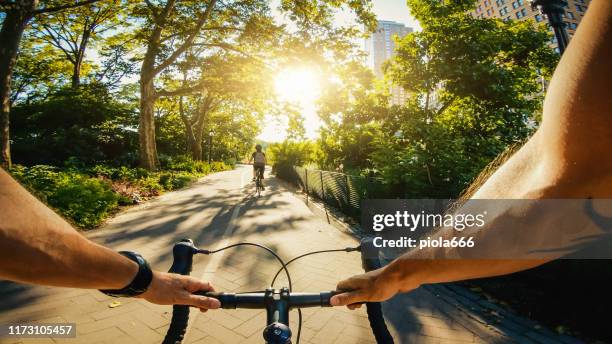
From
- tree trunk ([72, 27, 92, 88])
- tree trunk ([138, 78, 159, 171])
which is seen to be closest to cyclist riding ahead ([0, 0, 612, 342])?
tree trunk ([138, 78, 159, 171])

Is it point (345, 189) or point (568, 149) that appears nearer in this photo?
point (568, 149)

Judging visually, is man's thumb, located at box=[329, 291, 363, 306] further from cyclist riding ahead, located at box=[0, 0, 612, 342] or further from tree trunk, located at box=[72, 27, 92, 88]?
tree trunk, located at box=[72, 27, 92, 88]

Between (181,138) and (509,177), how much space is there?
39.0 meters

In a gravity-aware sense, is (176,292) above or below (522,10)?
below

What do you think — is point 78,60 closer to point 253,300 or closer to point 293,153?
point 293,153

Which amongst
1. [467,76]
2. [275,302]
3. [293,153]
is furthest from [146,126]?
[275,302]

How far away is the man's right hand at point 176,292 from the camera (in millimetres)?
1075

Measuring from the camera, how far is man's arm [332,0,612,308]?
0.52 meters

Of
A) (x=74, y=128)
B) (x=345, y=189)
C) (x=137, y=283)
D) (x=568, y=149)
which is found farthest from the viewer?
(x=74, y=128)

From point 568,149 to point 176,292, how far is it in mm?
1301

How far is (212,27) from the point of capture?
50.1 feet

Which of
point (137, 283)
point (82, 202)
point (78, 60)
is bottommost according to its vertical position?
point (82, 202)

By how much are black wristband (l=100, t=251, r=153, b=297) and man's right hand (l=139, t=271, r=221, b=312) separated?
4 centimetres

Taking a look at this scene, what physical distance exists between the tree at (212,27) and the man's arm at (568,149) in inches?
537
